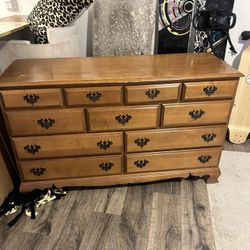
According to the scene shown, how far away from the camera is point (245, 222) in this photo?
1462 millimetres

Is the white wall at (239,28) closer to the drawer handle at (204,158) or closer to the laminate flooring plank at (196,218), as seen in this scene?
the drawer handle at (204,158)

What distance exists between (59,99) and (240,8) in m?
1.58

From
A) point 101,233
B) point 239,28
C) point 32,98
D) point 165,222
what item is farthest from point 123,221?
point 239,28

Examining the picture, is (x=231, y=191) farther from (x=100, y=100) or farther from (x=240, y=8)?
(x=240, y=8)

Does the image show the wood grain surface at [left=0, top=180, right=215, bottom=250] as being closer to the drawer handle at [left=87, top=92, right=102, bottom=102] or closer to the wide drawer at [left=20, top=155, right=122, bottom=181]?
the wide drawer at [left=20, top=155, right=122, bottom=181]

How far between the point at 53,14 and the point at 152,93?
84cm

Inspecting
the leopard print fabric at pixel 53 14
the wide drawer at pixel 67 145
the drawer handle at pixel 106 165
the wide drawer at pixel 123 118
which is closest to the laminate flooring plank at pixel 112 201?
the drawer handle at pixel 106 165

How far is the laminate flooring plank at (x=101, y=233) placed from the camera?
1.34m

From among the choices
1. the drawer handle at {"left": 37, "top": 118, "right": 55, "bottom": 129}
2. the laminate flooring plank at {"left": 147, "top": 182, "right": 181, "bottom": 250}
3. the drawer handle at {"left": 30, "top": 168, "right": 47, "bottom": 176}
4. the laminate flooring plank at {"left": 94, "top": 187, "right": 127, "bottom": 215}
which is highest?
the drawer handle at {"left": 37, "top": 118, "right": 55, "bottom": 129}

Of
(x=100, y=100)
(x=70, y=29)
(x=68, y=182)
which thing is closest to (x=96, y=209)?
(x=68, y=182)

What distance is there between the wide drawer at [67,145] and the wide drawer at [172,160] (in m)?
0.17

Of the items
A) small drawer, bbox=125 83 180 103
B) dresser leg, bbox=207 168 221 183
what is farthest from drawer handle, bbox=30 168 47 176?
dresser leg, bbox=207 168 221 183

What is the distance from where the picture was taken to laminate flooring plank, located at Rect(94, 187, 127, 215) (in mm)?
1557

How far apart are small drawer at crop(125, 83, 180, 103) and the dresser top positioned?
4 centimetres
